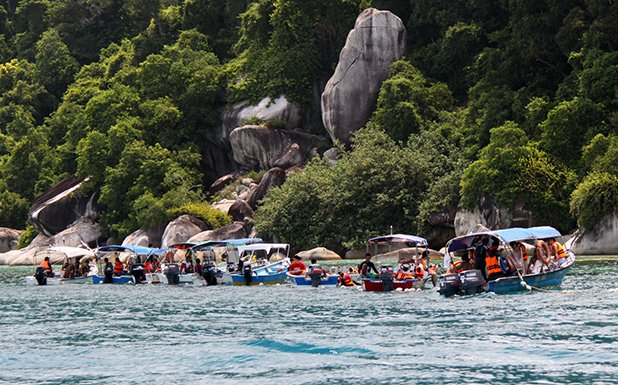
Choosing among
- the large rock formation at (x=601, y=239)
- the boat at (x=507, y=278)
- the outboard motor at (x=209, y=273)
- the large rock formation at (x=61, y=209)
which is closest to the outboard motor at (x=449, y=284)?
the boat at (x=507, y=278)

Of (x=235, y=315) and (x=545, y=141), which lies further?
(x=545, y=141)

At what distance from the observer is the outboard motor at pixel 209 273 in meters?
33.1

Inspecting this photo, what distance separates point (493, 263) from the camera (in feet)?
75.8

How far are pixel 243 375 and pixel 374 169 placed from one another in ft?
125

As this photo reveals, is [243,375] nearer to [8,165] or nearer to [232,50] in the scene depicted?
[232,50]

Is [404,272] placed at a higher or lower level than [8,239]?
lower

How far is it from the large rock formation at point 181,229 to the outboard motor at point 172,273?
2005 centimetres

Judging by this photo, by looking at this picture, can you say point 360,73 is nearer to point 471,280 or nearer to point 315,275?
point 315,275

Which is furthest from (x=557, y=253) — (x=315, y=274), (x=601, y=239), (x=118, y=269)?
(x=118, y=269)

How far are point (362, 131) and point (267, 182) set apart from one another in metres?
8.77

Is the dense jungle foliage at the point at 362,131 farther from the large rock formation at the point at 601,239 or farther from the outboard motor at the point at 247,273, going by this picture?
the outboard motor at the point at 247,273

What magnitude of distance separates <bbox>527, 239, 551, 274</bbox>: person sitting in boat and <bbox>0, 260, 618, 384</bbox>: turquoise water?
0.99 m

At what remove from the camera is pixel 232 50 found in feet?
233

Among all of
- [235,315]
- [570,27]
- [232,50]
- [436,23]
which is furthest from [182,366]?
[232,50]
